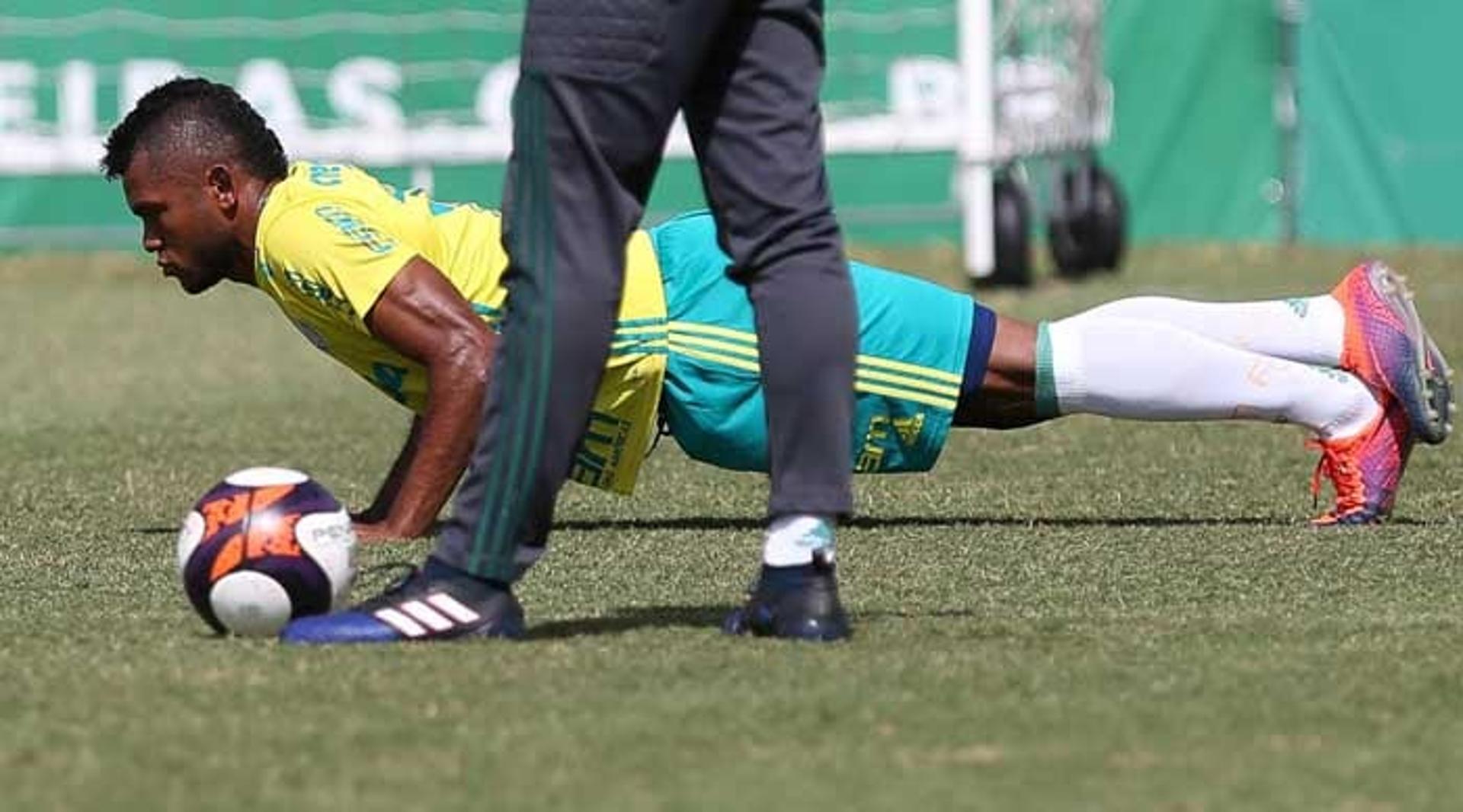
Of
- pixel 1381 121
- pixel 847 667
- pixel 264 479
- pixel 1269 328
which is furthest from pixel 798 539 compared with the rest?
pixel 1381 121

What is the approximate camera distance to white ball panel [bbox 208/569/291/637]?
459 centimetres

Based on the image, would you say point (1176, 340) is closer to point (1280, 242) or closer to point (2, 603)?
point (2, 603)

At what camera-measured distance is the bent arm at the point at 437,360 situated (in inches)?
221

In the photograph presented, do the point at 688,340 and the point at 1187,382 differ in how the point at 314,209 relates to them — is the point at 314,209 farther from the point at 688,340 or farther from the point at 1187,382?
the point at 1187,382

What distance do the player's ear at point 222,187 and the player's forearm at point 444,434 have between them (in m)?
0.54

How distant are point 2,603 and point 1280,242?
1405 cm

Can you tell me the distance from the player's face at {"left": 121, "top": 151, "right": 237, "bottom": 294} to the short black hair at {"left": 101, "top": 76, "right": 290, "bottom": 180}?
0.13 ft

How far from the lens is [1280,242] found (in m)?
18.4

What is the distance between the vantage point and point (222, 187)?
5840 millimetres

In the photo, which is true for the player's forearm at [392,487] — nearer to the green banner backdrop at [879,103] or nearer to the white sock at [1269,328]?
the white sock at [1269,328]

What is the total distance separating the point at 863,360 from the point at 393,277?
Result: 93cm

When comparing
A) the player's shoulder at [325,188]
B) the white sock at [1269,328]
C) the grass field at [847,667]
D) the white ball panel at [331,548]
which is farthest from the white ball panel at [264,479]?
the white sock at [1269,328]

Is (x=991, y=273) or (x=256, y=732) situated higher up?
(x=256, y=732)

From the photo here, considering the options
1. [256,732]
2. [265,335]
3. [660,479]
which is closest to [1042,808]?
[256,732]
